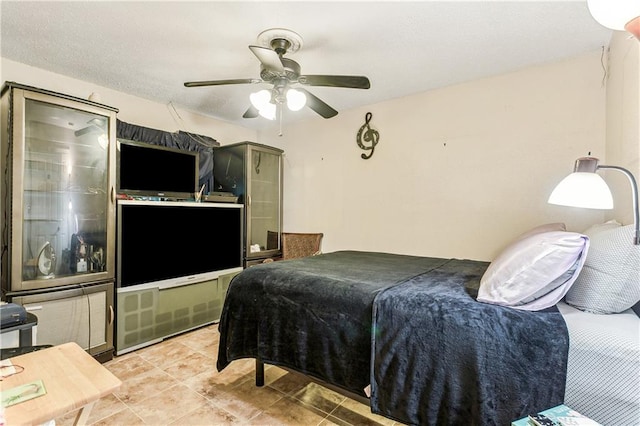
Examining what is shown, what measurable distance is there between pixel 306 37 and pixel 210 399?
263 centimetres

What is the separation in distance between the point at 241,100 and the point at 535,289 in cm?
331

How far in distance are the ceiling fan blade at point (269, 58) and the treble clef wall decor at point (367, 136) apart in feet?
5.82

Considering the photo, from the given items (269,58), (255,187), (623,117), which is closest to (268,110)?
(269,58)

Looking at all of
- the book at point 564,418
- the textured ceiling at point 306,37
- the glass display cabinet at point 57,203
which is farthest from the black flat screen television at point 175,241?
the book at point 564,418

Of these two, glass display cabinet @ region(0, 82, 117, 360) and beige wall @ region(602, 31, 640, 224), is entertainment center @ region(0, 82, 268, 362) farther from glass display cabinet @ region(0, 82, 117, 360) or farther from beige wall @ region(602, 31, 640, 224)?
beige wall @ region(602, 31, 640, 224)

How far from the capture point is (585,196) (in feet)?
4.34

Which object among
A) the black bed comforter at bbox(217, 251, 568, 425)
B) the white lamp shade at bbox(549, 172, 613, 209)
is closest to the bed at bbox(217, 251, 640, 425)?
the black bed comforter at bbox(217, 251, 568, 425)

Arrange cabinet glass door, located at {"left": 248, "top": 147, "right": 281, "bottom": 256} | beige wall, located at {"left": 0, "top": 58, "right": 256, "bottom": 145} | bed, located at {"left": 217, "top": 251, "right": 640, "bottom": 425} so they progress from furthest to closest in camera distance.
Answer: cabinet glass door, located at {"left": 248, "top": 147, "right": 281, "bottom": 256} < beige wall, located at {"left": 0, "top": 58, "right": 256, "bottom": 145} < bed, located at {"left": 217, "top": 251, "right": 640, "bottom": 425}

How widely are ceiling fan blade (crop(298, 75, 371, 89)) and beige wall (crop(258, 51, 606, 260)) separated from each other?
106 cm

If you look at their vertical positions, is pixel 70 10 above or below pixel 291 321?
above

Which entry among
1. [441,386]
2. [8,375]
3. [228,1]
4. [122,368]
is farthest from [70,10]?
[441,386]

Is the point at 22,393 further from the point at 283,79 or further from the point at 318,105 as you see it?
the point at 318,105

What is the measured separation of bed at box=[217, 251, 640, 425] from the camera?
1130 mm

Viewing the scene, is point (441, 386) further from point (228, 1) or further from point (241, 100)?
point (241, 100)
